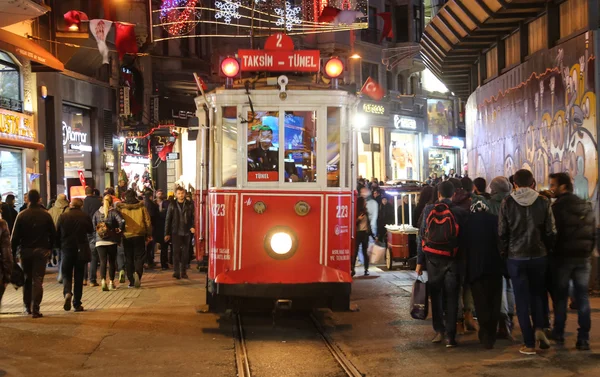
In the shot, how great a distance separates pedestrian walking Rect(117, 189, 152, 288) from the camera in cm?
1431

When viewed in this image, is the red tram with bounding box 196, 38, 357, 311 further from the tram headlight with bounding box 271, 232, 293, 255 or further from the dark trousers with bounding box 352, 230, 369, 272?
the dark trousers with bounding box 352, 230, 369, 272

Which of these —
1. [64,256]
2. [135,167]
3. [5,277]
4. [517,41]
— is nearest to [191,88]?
[135,167]

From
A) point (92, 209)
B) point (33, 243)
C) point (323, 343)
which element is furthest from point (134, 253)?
point (323, 343)

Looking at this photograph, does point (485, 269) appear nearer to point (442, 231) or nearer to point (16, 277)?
point (442, 231)

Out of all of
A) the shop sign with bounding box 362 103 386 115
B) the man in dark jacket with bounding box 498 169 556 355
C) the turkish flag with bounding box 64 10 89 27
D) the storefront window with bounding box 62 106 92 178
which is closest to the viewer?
the man in dark jacket with bounding box 498 169 556 355

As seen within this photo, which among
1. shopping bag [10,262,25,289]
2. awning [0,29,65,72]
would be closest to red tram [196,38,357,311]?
shopping bag [10,262,25,289]

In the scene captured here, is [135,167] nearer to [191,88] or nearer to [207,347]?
[191,88]

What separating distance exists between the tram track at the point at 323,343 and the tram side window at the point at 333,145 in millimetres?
1909

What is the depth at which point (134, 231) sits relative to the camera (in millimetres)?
14312

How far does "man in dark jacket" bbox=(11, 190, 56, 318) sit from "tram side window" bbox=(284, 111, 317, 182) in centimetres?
379

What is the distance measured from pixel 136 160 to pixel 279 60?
21.2 m

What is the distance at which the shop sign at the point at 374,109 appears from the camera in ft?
131

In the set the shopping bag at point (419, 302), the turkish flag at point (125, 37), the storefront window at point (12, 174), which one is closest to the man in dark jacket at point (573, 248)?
the shopping bag at point (419, 302)

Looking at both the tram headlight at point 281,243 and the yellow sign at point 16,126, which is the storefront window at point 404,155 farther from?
the tram headlight at point 281,243
